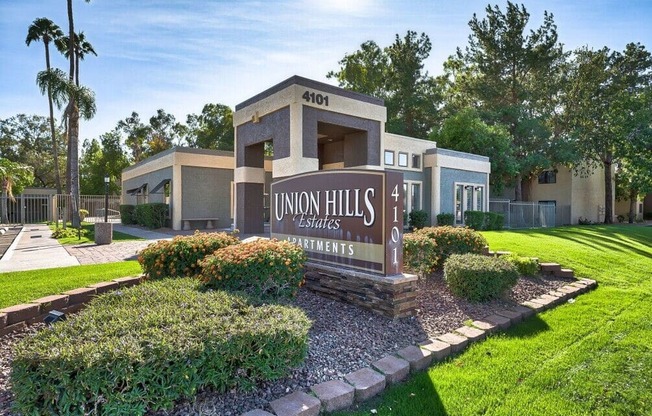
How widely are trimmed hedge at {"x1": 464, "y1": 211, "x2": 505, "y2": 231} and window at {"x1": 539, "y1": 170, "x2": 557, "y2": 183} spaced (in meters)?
13.3

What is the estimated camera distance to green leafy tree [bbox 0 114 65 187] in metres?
36.2

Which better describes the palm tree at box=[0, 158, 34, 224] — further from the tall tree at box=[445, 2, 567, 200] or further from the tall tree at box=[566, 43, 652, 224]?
the tall tree at box=[566, 43, 652, 224]

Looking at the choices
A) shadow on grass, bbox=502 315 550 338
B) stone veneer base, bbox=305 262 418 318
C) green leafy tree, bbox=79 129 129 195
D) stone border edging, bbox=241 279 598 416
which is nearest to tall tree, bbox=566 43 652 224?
shadow on grass, bbox=502 315 550 338

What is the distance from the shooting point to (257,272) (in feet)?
13.8

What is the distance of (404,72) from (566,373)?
28493 mm

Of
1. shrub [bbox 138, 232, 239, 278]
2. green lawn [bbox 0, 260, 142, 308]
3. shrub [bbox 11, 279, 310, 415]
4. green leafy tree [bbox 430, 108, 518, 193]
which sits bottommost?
green lawn [bbox 0, 260, 142, 308]

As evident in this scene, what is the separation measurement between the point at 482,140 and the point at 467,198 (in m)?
4.74

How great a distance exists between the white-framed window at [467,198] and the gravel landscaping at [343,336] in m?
14.6

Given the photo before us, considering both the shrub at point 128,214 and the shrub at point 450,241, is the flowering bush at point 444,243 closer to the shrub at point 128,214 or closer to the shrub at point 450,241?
the shrub at point 450,241

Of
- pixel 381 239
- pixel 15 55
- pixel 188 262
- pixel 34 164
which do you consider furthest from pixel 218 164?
pixel 34 164

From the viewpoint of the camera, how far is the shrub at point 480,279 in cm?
517

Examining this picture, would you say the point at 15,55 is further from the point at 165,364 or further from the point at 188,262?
the point at 165,364

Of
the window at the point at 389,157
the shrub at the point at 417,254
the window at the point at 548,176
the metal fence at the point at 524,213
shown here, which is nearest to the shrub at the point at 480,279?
the shrub at the point at 417,254

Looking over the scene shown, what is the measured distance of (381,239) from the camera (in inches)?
181
